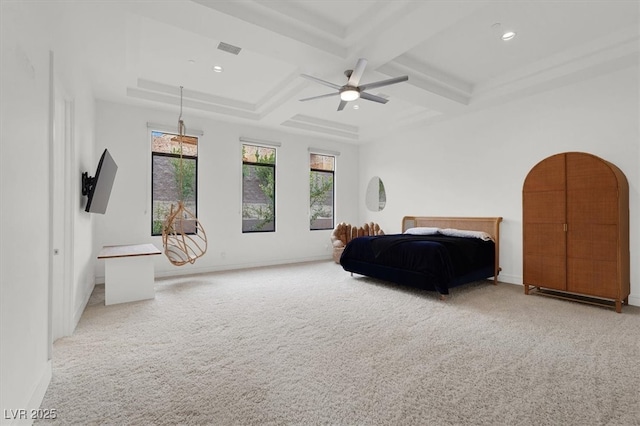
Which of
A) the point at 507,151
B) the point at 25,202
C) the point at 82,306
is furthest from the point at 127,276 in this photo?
the point at 507,151

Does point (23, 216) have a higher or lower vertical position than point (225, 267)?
higher

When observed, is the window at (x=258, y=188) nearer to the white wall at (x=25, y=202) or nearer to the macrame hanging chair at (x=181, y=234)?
the macrame hanging chair at (x=181, y=234)

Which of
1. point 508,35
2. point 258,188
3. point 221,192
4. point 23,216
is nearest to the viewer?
point 23,216

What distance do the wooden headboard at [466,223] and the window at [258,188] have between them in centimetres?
281

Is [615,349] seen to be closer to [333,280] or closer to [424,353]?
[424,353]

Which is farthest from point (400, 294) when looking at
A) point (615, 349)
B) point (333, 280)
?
point (615, 349)

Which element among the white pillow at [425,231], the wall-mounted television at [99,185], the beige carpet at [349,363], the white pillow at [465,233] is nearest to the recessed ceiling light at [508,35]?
the white pillow at [465,233]

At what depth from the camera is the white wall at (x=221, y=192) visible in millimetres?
4977

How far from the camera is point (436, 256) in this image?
3.90 meters

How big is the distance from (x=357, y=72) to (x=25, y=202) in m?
2.96

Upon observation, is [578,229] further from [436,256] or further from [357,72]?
[357,72]

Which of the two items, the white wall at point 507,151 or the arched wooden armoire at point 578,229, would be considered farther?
the white wall at point 507,151

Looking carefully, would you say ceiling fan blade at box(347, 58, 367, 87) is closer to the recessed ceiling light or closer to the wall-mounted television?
the recessed ceiling light

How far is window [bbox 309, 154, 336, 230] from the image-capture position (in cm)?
722
